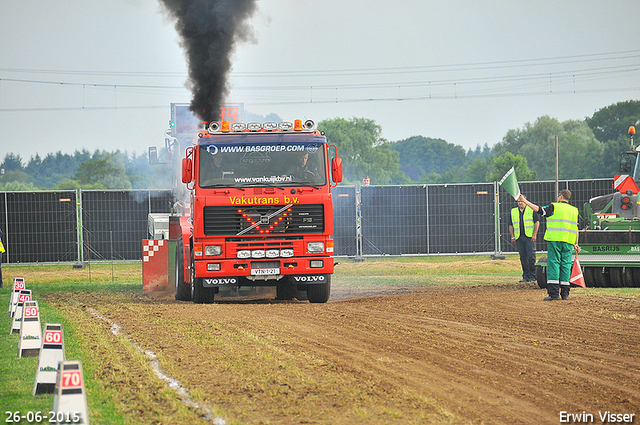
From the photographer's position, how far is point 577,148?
83.2 m

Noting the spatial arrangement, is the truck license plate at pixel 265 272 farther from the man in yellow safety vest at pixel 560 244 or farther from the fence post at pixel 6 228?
the fence post at pixel 6 228

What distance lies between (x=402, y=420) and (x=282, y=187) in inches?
338

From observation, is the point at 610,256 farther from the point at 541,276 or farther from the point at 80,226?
the point at 80,226

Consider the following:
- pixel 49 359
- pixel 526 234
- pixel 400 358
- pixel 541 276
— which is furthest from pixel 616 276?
pixel 49 359

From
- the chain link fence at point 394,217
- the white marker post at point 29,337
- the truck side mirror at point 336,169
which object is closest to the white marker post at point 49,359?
the white marker post at point 29,337

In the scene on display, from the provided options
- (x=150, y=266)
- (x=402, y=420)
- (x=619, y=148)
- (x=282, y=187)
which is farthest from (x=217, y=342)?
(x=619, y=148)

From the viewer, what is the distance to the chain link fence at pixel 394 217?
2912cm

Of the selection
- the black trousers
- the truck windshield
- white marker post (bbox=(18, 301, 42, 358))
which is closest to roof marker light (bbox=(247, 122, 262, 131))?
the truck windshield

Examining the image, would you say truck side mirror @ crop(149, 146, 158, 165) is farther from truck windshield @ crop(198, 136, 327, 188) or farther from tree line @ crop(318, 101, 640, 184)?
tree line @ crop(318, 101, 640, 184)

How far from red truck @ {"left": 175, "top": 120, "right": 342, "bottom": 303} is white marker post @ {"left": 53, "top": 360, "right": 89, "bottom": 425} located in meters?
8.79

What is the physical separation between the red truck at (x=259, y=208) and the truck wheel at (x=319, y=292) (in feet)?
1.51

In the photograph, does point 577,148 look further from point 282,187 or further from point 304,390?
point 304,390

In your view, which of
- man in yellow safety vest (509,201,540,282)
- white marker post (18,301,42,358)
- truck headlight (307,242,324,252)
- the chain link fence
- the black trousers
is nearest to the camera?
white marker post (18,301,42,358)

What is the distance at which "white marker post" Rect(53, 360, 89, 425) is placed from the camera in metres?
4.96
